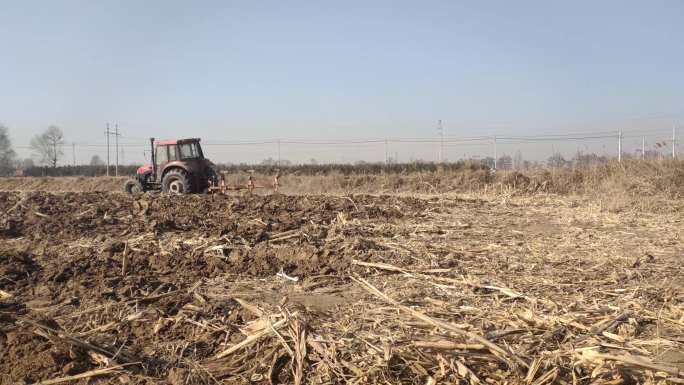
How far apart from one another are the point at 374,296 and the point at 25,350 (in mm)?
3014

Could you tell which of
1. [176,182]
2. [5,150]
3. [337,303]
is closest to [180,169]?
[176,182]

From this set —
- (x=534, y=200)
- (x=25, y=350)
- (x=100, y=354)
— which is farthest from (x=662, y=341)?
(x=534, y=200)

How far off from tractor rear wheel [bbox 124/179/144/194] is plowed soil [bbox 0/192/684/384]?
30.3ft

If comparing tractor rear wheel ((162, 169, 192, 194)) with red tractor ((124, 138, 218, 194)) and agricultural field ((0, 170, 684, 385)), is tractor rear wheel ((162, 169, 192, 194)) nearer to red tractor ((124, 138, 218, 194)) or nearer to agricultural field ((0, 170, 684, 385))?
red tractor ((124, 138, 218, 194))

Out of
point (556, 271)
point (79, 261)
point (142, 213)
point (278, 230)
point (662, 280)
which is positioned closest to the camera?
point (662, 280)

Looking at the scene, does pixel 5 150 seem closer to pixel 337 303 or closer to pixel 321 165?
pixel 321 165

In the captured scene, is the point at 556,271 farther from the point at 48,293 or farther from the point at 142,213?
the point at 142,213

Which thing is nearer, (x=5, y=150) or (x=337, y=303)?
(x=337, y=303)

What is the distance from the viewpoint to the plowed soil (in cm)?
352

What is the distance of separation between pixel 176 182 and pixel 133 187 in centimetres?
266

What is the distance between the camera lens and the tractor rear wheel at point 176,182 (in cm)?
1684

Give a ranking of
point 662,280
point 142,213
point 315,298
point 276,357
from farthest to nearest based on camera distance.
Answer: point 142,213
point 662,280
point 315,298
point 276,357

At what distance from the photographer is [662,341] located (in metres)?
3.77

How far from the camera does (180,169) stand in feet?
56.9
